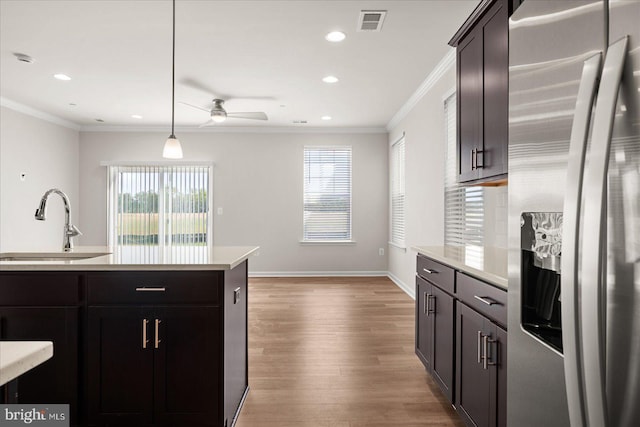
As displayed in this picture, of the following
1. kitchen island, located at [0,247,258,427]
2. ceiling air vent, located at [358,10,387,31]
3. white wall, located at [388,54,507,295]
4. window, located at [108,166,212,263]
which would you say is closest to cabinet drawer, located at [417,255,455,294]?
white wall, located at [388,54,507,295]

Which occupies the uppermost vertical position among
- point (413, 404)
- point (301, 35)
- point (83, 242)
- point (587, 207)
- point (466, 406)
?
point (301, 35)

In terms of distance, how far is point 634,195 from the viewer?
0.72 m

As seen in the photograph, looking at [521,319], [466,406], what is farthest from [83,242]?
[521,319]

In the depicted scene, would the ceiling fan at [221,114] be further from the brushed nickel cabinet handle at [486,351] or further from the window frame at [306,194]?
the brushed nickel cabinet handle at [486,351]

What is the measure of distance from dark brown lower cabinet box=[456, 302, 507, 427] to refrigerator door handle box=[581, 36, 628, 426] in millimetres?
857

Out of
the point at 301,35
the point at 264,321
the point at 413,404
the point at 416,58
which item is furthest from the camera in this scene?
the point at 264,321

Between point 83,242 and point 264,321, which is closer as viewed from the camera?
point 264,321

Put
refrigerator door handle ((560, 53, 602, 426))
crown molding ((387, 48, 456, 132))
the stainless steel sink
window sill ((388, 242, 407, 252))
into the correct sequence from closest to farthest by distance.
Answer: refrigerator door handle ((560, 53, 602, 426)) < the stainless steel sink < crown molding ((387, 48, 456, 132)) < window sill ((388, 242, 407, 252))

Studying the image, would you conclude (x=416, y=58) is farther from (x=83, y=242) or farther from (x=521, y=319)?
(x=83, y=242)

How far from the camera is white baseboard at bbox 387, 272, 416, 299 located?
5.46 meters

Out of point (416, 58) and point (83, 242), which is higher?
point (416, 58)

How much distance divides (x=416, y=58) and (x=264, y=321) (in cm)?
315
